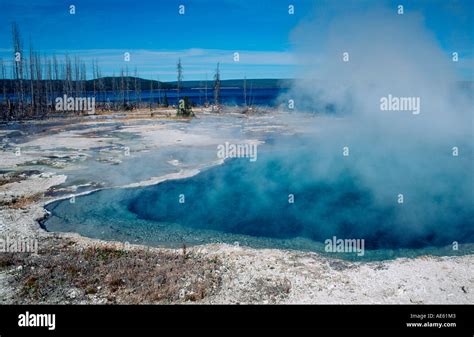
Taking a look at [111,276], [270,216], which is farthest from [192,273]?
[270,216]

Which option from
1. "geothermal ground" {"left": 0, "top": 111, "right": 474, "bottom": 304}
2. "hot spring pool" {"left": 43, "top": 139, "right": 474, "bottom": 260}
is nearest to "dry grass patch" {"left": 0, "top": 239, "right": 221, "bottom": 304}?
"geothermal ground" {"left": 0, "top": 111, "right": 474, "bottom": 304}

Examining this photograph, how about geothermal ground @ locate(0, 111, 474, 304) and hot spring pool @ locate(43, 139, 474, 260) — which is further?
hot spring pool @ locate(43, 139, 474, 260)

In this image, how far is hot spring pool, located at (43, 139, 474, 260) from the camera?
43.3 feet

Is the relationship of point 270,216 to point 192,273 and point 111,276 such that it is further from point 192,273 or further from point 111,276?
point 111,276

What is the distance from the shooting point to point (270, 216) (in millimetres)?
16125

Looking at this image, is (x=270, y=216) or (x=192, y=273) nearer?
(x=192, y=273)

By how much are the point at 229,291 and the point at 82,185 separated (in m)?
12.3

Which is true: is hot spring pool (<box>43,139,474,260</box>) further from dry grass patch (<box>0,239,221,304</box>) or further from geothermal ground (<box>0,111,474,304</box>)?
dry grass patch (<box>0,239,221,304</box>)

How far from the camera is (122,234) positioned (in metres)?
13.2

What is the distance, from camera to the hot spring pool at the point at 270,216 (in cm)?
1319

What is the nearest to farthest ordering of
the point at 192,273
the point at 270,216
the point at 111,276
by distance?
the point at 111,276 < the point at 192,273 < the point at 270,216

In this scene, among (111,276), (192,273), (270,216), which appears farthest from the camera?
(270,216)

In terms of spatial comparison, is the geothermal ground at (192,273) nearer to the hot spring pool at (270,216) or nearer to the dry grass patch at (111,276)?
the dry grass patch at (111,276)
